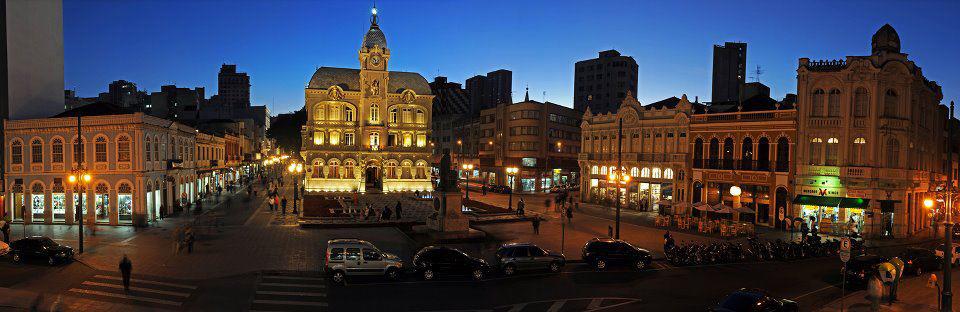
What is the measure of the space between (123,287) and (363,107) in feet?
164

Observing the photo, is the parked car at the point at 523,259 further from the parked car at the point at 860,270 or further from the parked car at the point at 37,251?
the parked car at the point at 37,251

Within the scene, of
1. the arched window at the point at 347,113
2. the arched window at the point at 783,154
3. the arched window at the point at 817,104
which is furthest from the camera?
the arched window at the point at 347,113

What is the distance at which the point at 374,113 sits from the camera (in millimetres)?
69438

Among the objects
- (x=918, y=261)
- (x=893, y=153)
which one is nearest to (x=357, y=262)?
(x=918, y=261)

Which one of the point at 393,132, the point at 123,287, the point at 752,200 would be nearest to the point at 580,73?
the point at 393,132

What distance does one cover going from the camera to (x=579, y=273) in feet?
76.9

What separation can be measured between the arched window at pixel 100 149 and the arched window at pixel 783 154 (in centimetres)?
4561

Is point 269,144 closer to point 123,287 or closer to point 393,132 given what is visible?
point 393,132

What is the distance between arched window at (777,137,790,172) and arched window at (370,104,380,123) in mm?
46339

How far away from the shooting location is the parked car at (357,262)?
20.7m

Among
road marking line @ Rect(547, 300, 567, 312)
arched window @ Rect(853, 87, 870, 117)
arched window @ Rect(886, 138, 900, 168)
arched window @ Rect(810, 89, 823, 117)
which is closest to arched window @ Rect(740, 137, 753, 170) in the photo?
arched window @ Rect(810, 89, 823, 117)

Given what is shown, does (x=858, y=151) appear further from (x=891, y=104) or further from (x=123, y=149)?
(x=123, y=149)

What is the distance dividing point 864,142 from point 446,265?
29.6m

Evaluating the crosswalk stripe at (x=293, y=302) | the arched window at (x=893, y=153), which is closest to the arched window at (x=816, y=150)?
the arched window at (x=893, y=153)
